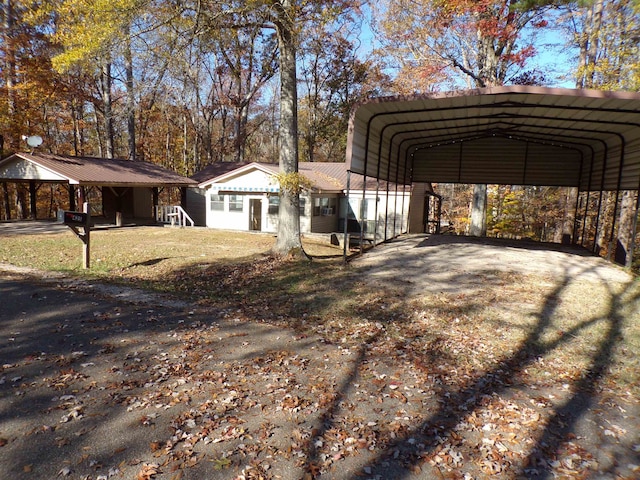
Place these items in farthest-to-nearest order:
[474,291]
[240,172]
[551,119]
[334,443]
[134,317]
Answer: [240,172]
[551,119]
[474,291]
[134,317]
[334,443]

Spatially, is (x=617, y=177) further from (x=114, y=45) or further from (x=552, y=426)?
(x=114, y=45)

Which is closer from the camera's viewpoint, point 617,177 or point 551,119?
point 551,119

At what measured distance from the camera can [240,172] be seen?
21.1 metres

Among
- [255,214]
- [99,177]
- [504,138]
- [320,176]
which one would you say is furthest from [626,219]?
[99,177]

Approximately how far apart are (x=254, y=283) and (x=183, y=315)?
2.41 metres

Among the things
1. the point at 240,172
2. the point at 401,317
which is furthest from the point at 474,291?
the point at 240,172

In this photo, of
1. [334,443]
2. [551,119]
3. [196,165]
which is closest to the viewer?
[334,443]

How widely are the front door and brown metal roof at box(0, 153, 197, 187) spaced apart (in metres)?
4.02

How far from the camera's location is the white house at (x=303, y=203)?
20594mm

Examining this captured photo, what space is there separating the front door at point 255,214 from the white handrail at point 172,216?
326cm

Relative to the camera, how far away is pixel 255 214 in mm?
22625

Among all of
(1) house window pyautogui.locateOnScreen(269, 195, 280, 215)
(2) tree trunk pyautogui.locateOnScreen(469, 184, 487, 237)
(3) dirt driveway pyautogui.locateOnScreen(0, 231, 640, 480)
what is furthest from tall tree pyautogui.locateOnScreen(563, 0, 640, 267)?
(1) house window pyautogui.locateOnScreen(269, 195, 280, 215)

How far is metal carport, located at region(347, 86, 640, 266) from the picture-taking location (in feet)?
28.2

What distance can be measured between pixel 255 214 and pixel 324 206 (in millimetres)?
4059
